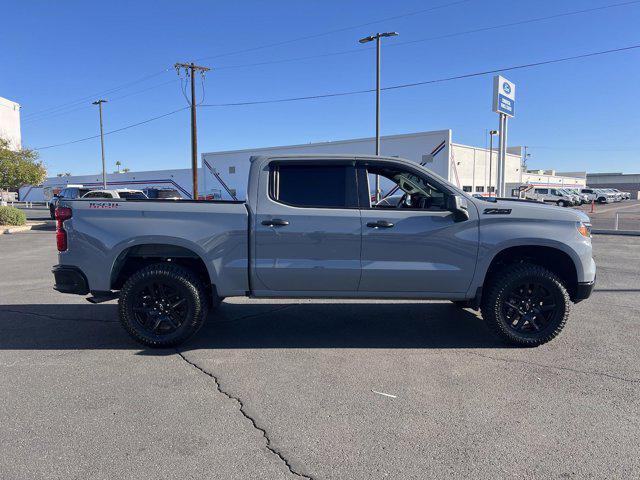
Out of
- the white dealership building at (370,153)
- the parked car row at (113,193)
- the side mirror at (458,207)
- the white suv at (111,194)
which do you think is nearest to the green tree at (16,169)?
the parked car row at (113,193)

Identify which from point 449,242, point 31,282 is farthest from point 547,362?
point 31,282

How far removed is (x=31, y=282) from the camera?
8805mm

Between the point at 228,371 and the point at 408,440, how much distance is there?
1881mm

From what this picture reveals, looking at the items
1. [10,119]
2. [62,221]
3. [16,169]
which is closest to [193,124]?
[16,169]

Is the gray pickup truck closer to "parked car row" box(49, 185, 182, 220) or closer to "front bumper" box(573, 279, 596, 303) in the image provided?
"front bumper" box(573, 279, 596, 303)

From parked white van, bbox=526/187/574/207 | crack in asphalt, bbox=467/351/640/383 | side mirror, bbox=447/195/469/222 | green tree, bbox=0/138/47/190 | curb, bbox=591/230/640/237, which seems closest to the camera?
crack in asphalt, bbox=467/351/640/383

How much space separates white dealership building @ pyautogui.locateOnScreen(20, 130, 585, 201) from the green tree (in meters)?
13.0

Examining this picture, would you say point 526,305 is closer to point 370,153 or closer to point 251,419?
point 251,419

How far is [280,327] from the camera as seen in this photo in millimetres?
5824

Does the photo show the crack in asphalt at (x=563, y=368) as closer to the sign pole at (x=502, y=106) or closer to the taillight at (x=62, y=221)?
the taillight at (x=62, y=221)

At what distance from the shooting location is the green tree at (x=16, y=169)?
25.9 meters

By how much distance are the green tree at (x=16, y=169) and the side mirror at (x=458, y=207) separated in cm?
2798

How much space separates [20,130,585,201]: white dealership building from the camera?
3303 cm

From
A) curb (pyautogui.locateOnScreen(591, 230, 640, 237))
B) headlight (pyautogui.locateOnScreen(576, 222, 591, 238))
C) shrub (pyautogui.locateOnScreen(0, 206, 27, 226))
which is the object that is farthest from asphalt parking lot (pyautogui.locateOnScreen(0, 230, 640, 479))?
shrub (pyautogui.locateOnScreen(0, 206, 27, 226))
